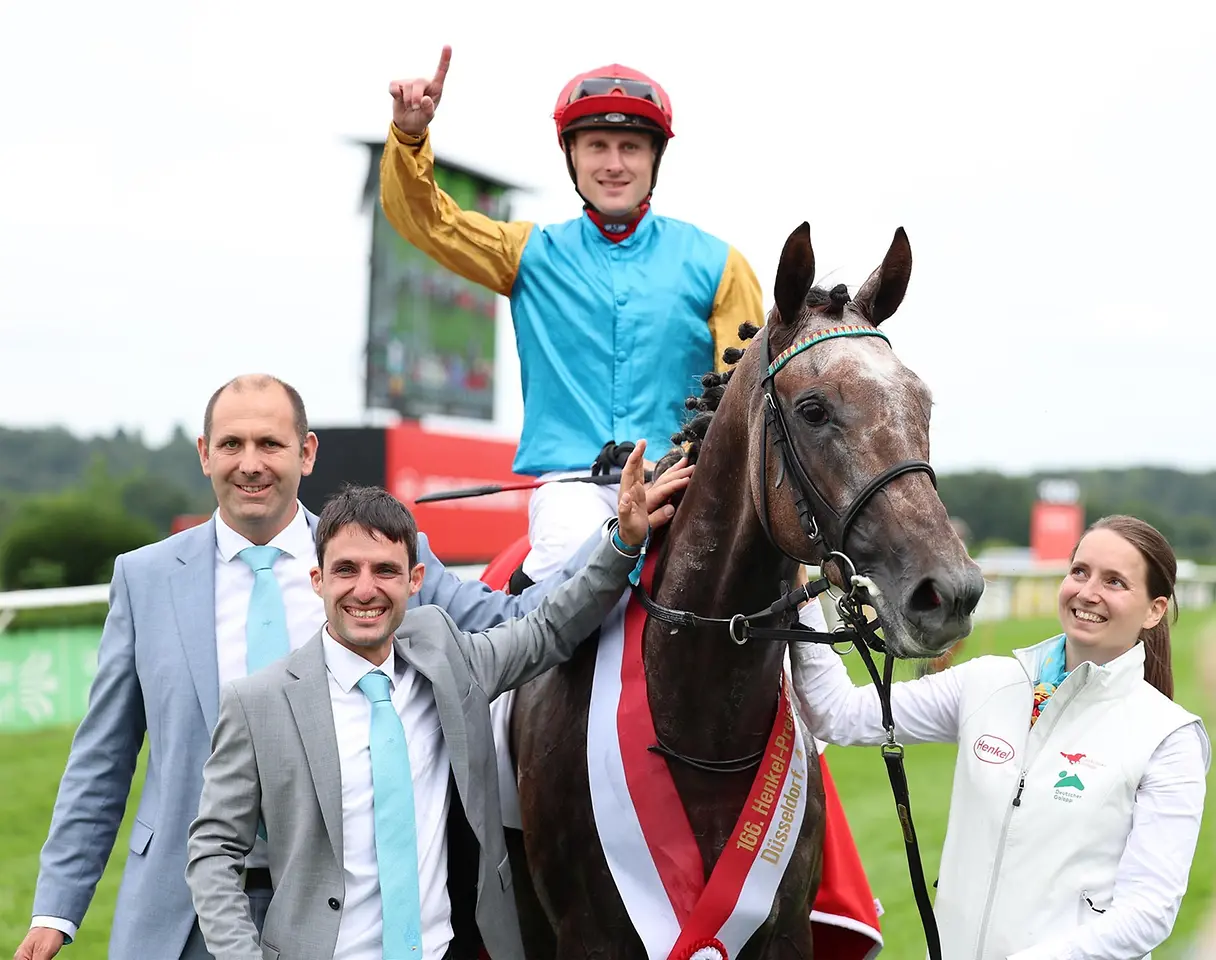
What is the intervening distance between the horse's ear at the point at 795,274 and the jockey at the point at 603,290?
99 centimetres

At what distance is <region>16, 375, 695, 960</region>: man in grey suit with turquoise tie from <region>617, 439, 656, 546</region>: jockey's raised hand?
70 cm

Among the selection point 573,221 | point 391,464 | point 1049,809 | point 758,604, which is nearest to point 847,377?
point 758,604

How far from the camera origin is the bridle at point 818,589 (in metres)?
2.29

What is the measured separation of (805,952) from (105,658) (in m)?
1.69

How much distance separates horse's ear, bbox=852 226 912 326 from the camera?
261 cm

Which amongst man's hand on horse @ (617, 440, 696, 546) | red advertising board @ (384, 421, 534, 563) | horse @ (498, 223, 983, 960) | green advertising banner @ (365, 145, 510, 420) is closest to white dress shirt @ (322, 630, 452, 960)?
horse @ (498, 223, 983, 960)

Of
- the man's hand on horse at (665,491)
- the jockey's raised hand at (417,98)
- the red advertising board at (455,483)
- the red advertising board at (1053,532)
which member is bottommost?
the red advertising board at (1053,532)

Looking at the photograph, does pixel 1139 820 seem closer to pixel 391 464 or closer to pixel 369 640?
pixel 369 640

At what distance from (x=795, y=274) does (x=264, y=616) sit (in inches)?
52.0

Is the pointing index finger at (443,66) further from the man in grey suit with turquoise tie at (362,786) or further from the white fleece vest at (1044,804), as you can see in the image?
the white fleece vest at (1044,804)

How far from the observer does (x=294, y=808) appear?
2.36 metres

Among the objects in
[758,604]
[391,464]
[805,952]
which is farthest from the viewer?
[391,464]

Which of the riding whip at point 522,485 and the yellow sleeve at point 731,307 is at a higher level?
the yellow sleeve at point 731,307

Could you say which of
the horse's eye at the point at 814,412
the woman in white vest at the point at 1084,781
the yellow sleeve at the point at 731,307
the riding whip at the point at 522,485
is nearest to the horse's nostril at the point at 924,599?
the horse's eye at the point at 814,412
